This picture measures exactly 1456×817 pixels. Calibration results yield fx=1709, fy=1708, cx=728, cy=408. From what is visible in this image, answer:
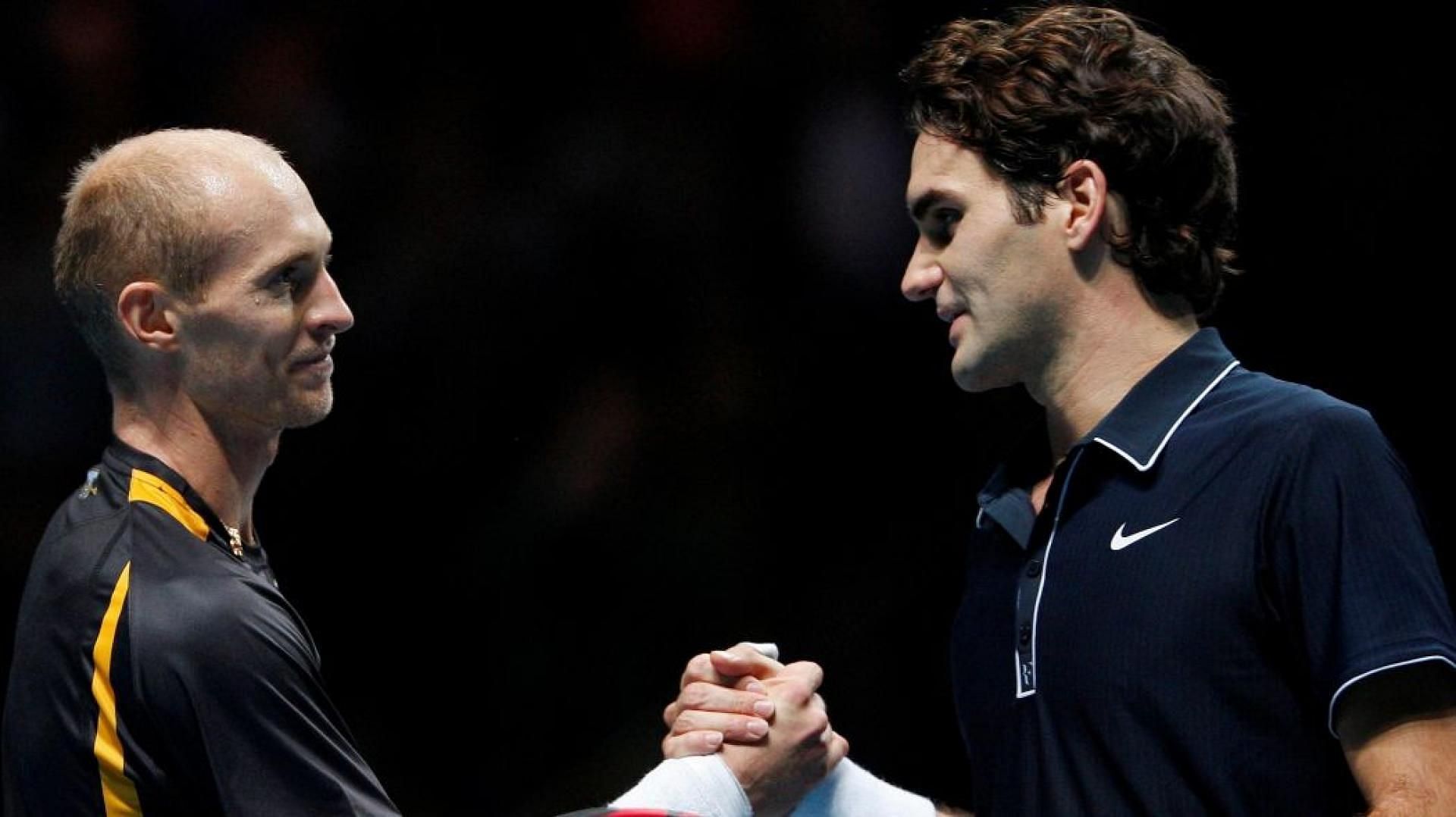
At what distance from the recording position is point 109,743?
238 centimetres

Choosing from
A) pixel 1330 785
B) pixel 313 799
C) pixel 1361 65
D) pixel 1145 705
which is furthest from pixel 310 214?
pixel 1361 65

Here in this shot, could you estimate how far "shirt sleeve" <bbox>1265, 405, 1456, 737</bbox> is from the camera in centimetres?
207

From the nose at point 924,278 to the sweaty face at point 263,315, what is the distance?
0.95m

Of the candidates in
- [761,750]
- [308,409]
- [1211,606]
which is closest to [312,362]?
[308,409]

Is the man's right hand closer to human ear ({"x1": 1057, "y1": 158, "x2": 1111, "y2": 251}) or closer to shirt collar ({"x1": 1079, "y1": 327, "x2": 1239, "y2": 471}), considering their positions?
shirt collar ({"x1": 1079, "y1": 327, "x2": 1239, "y2": 471})

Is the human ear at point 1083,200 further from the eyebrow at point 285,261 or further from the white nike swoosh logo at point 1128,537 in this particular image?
the eyebrow at point 285,261

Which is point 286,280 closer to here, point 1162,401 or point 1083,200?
point 1083,200

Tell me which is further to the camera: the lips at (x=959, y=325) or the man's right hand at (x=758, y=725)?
the man's right hand at (x=758, y=725)

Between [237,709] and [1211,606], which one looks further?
[237,709]

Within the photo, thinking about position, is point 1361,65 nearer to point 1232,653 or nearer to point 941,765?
point 941,765

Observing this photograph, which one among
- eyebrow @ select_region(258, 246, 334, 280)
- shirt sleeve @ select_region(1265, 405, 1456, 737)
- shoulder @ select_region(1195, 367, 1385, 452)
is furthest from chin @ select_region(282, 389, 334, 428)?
shirt sleeve @ select_region(1265, 405, 1456, 737)

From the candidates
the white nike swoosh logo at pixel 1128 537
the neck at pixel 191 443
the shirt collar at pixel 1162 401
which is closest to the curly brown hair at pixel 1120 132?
the shirt collar at pixel 1162 401

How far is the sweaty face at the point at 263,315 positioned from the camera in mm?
2695

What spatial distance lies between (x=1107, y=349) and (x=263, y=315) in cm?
132
